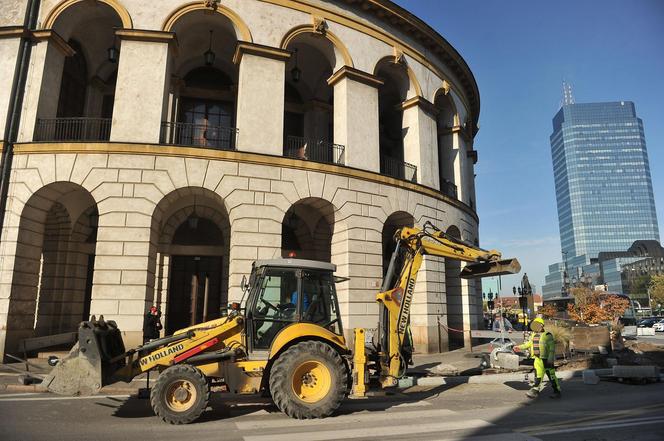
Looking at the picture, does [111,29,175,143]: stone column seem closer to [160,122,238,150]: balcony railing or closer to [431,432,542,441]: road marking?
[160,122,238,150]: balcony railing

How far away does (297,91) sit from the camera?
20125 mm

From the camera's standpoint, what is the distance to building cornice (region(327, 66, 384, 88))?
54.6 feet

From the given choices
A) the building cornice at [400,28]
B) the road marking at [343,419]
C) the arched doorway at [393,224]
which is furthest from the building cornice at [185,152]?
the road marking at [343,419]

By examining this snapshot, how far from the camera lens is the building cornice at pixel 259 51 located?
14977 mm

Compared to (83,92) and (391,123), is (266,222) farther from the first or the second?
(391,123)

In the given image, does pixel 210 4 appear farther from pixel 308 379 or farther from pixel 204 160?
pixel 308 379

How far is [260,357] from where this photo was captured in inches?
280

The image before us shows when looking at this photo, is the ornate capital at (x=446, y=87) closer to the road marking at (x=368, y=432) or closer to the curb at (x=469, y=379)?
the curb at (x=469, y=379)

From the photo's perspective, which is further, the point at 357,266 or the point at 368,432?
the point at 357,266

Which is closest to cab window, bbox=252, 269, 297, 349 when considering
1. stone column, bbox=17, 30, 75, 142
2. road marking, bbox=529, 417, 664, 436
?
road marking, bbox=529, 417, 664, 436

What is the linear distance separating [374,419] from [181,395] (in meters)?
3.11

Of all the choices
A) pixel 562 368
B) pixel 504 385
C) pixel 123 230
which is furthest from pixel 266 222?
pixel 562 368

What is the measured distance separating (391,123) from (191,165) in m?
12.8

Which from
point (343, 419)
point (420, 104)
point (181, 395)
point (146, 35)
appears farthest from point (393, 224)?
point (181, 395)
